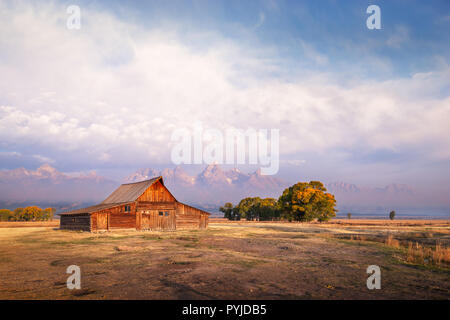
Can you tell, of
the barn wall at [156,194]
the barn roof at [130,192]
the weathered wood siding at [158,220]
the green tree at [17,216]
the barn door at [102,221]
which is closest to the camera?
the barn door at [102,221]

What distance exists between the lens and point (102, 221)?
123ft

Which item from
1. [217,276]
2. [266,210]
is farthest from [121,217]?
[266,210]

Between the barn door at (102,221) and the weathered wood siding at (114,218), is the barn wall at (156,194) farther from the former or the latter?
the barn door at (102,221)

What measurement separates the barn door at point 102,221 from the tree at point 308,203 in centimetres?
4068

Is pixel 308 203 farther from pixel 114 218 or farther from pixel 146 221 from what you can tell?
pixel 114 218

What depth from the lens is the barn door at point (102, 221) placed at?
37.1 meters

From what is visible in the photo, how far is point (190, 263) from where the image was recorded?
593 inches

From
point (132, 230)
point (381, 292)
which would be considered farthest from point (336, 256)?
point (132, 230)

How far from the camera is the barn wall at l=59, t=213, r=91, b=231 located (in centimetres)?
3733

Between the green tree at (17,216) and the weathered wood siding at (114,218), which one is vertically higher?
the weathered wood siding at (114,218)

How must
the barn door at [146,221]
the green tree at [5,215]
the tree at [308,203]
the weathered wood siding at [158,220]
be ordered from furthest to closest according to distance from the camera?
the green tree at [5,215], the tree at [308,203], the weathered wood siding at [158,220], the barn door at [146,221]

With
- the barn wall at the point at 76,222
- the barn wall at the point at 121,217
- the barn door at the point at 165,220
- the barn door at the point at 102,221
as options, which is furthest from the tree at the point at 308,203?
the barn wall at the point at 76,222

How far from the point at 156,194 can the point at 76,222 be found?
1139 cm
